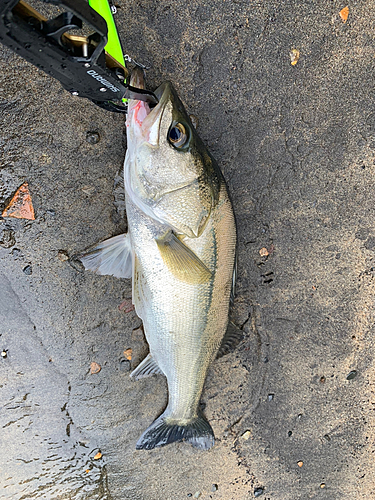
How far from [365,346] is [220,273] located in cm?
157

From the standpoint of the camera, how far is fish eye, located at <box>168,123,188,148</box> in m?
1.85

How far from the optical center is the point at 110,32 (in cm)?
170

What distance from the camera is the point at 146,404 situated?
2693 mm

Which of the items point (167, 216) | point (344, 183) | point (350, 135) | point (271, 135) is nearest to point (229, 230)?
point (167, 216)

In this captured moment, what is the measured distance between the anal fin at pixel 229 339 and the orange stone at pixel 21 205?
1588 mm

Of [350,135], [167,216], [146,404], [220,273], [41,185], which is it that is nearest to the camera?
[167,216]

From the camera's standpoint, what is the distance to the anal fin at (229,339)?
2.34 metres

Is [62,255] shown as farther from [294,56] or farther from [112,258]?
[294,56]

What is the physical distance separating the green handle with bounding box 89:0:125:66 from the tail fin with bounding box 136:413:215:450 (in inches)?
89.8

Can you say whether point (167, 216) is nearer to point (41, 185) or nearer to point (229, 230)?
point (229, 230)

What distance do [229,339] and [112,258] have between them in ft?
3.23

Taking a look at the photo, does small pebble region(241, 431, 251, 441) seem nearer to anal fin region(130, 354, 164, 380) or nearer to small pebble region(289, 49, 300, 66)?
anal fin region(130, 354, 164, 380)

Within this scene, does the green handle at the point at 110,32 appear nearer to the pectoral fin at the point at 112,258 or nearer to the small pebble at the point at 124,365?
A: the pectoral fin at the point at 112,258

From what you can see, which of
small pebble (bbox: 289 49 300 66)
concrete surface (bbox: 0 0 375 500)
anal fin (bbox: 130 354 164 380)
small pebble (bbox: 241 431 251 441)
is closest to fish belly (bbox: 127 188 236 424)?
anal fin (bbox: 130 354 164 380)
